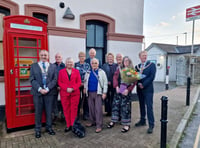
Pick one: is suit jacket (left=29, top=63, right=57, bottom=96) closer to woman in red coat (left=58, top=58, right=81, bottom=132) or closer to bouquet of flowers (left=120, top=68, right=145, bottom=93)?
woman in red coat (left=58, top=58, right=81, bottom=132)

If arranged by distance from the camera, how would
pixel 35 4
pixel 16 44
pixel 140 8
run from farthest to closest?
pixel 140 8, pixel 35 4, pixel 16 44

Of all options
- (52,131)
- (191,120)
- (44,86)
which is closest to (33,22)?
(44,86)

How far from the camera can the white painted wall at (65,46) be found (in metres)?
5.11

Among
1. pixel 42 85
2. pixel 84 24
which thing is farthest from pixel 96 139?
pixel 84 24

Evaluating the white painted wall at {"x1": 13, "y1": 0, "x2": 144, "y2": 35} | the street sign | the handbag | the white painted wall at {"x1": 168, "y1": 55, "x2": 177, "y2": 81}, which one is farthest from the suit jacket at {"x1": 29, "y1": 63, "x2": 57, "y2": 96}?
the white painted wall at {"x1": 168, "y1": 55, "x2": 177, "y2": 81}

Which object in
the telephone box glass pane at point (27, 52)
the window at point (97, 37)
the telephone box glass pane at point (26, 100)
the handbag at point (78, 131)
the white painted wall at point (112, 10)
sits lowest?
the handbag at point (78, 131)

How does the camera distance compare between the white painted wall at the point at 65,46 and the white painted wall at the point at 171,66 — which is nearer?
the white painted wall at the point at 65,46

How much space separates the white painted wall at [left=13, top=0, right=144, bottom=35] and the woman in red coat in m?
2.22

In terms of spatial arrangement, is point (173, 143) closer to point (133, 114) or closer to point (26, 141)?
point (133, 114)

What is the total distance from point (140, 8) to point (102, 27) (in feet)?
6.78

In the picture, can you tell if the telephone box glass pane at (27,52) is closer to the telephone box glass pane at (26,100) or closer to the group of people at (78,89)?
the group of people at (78,89)

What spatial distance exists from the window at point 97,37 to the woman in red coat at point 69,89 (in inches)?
94.4

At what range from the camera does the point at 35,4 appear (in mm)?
4773

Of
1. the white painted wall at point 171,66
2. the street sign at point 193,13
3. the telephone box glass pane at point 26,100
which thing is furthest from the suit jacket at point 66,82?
the white painted wall at point 171,66
